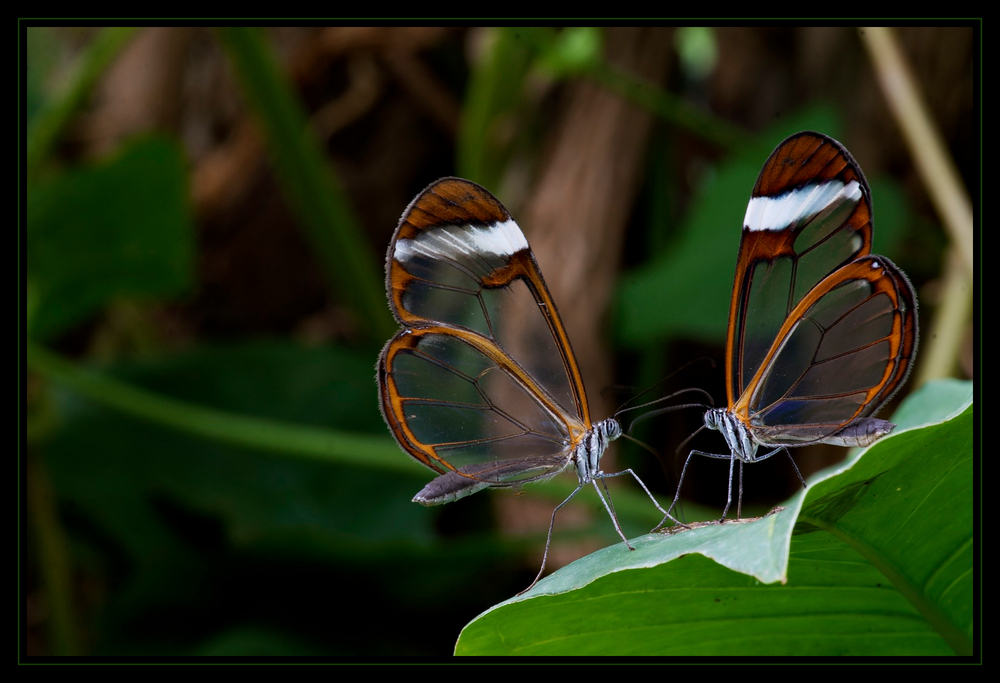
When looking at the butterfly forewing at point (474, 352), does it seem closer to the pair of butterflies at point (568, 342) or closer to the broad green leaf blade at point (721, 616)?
the pair of butterflies at point (568, 342)

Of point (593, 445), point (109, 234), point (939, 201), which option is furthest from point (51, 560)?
point (939, 201)

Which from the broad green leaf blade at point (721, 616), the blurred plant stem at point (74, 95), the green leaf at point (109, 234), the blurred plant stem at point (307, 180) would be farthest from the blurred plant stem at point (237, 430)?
the broad green leaf blade at point (721, 616)

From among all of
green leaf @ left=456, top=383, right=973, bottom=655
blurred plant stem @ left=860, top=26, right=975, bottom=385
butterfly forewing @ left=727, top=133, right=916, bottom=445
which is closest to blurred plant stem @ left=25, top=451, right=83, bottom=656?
green leaf @ left=456, top=383, right=973, bottom=655

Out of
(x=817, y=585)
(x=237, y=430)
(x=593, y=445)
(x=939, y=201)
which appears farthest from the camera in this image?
(x=939, y=201)

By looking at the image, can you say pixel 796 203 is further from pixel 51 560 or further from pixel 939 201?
pixel 51 560

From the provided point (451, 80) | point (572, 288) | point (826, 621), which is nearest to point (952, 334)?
point (572, 288)

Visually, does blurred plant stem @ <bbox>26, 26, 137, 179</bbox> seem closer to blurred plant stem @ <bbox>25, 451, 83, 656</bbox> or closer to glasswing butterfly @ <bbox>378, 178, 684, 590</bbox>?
blurred plant stem @ <bbox>25, 451, 83, 656</bbox>
